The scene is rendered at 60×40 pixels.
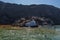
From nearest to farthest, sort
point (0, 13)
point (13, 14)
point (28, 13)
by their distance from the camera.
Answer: point (0, 13) < point (13, 14) < point (28, 13)

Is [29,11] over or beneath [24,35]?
over

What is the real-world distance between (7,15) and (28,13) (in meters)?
7.99

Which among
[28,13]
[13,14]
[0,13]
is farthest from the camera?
[28,13]

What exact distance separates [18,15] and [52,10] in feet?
36.8

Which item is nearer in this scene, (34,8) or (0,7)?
(0,7)

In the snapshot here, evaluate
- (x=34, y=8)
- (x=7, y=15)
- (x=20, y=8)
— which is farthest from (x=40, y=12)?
(x=7, y=15)

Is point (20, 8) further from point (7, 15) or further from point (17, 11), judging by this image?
point (7, 15)

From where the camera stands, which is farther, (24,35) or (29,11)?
(29,11)

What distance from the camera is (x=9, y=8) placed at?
5934 centimetres

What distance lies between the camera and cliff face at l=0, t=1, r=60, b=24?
189ft

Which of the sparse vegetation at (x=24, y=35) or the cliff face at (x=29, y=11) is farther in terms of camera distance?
the cliff face at (x=29, y=11)

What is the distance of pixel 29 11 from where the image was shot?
207ft

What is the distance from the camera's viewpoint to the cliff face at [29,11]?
57491 mm

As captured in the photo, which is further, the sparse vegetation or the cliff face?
the cliff face
